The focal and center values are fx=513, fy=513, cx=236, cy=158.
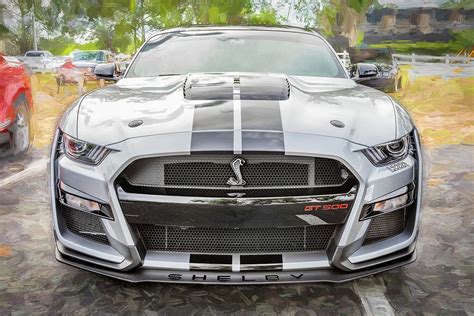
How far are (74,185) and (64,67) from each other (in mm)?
15521

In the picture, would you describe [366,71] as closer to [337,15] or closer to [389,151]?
[389,151]

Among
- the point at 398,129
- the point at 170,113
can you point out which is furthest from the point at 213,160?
the point at 398,129

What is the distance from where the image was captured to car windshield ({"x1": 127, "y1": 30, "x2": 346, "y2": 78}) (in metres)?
3.55

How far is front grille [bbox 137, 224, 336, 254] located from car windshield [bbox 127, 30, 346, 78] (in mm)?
1495

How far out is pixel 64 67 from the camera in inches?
658

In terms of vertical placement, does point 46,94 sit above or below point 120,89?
below

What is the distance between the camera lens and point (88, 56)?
18.5 metres

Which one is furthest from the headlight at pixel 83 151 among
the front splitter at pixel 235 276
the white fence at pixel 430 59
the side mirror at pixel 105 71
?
the white fence at pixel 430 59

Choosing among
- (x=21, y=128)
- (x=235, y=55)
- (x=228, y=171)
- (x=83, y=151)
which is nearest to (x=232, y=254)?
(x=228, y=171)

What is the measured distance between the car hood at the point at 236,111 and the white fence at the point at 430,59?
11.1 m

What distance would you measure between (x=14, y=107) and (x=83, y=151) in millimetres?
3677

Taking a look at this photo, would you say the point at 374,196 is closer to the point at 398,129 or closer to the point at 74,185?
the point at 398,129

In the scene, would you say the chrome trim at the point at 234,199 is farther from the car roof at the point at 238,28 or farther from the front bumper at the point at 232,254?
the car roof at the point at 238,28

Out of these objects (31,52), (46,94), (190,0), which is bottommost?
(46,94)
